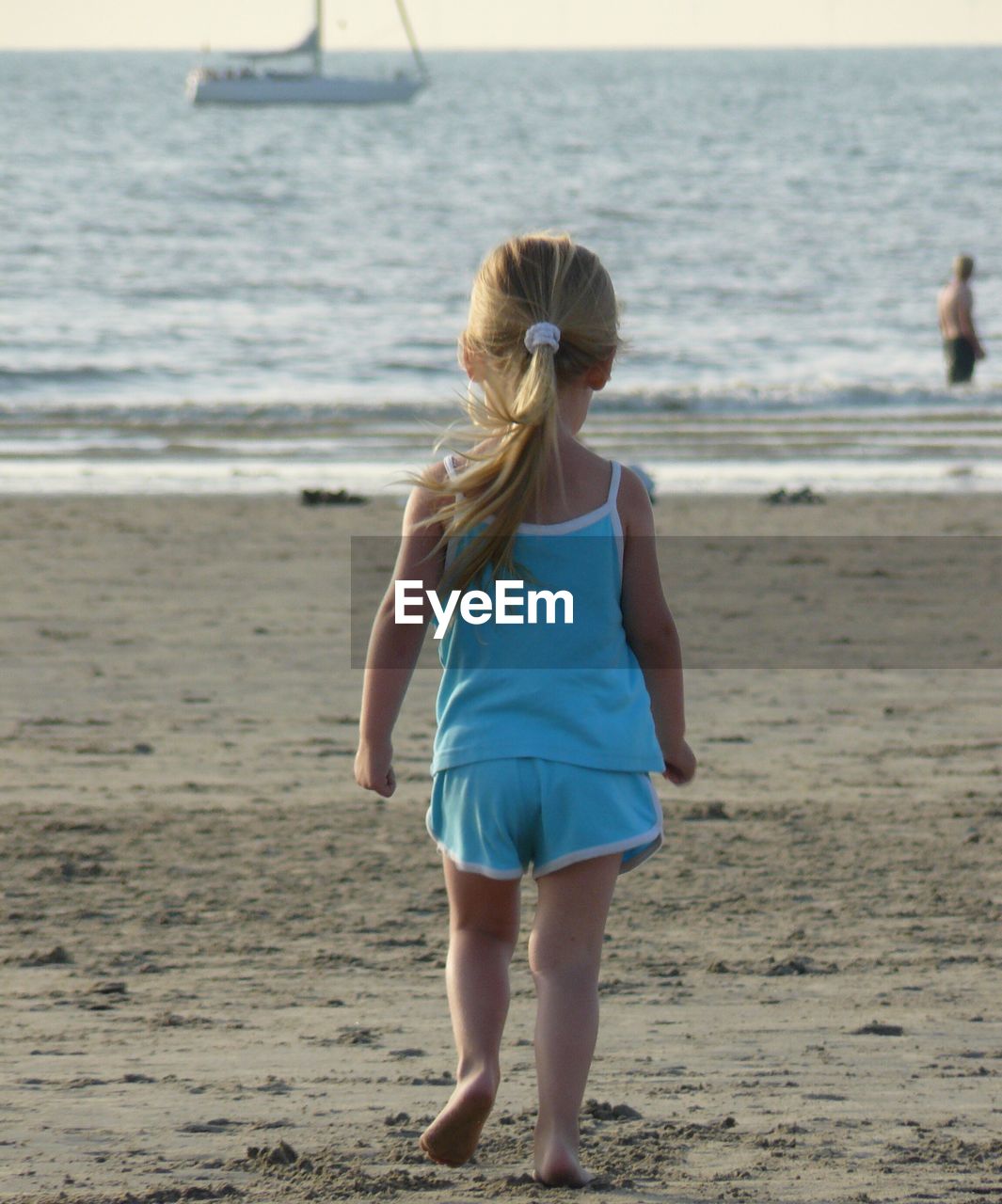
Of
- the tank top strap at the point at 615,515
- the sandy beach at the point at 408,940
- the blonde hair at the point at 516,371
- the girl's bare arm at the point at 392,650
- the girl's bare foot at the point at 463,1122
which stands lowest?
the sandy beach at the point at 408,940

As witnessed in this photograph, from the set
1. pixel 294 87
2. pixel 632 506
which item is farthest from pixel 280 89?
pixel 632 506

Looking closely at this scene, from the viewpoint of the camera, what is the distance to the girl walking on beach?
9.37ft

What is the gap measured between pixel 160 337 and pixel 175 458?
A: 1238cm

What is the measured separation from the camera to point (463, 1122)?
9.32ft

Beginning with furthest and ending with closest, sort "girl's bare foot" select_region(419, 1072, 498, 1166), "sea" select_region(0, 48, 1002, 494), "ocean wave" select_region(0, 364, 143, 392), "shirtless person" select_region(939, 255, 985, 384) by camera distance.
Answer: "ocean wave" select_region(0, 364, 143, 392), "shirtless person" select_region(939, 255, 985, 384), "sea" select_region(0, 48, 1002, 494), "girl's bare foot" select_region(419, 1072, 498, 1166)

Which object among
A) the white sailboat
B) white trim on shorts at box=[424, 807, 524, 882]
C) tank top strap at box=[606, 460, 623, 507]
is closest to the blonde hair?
tank top strap at box=[606, 460, 623, 507]

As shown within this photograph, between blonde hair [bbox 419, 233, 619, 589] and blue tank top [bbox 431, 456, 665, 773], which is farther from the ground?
blonde hair [bbox 419, 233, 619, 589]

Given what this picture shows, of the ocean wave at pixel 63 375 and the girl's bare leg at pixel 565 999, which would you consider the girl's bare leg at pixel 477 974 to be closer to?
the girl's bare leg at pixel 565 999

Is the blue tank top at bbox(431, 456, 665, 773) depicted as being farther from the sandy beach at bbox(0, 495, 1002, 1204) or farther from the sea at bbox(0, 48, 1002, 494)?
the sandy beach at bbox(0, 495, 1002, 1204)

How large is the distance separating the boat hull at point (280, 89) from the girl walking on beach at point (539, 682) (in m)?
89.8

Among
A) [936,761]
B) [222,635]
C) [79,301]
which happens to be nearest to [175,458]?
[222,635]

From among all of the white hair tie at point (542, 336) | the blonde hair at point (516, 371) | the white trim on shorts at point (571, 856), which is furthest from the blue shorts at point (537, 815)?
the white hair tie at point (542, 336)

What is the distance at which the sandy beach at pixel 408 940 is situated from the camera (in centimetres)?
303

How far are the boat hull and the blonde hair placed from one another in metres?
89.7
